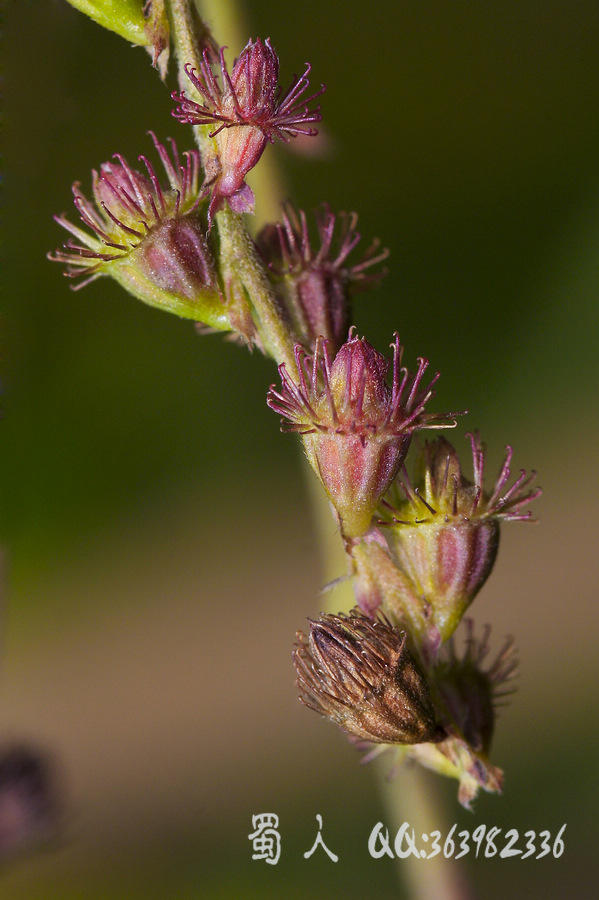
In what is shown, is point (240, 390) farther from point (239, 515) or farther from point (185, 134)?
point (185, 134)

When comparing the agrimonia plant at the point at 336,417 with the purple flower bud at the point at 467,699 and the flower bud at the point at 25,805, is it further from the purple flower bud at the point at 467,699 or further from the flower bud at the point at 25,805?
the flower bud at the point at 25,805

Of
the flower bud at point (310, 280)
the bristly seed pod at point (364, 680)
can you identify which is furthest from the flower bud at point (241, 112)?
the bristly seed pod at point (364, 680)

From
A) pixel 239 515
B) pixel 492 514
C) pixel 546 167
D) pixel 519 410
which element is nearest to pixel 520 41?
pixel 546 167

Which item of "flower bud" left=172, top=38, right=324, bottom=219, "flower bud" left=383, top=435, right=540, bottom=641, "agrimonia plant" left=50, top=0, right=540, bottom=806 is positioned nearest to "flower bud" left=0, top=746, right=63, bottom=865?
"agrimonia plant" left=50, top=0, right=540, bottom=806

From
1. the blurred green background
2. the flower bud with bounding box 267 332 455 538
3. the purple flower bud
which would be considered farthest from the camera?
the blurred green background

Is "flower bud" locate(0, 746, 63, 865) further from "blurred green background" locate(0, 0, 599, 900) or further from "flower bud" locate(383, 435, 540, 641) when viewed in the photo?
"blurred green background" locate(0, 0, 599, 900)

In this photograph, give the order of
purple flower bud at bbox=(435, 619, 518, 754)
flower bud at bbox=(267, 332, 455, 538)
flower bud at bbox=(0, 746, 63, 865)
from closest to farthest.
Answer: flower bud at bbox=(267, 332, 455, 538), purple flower bud at bbox=(435, 619, 518, 754), flower bud at bbox=(0, 746, 63, 865)

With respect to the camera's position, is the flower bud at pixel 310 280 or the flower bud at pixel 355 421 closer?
the flower bud at pixel 355 421

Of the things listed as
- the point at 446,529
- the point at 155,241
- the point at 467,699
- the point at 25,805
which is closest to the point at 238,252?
the point at 155,241
